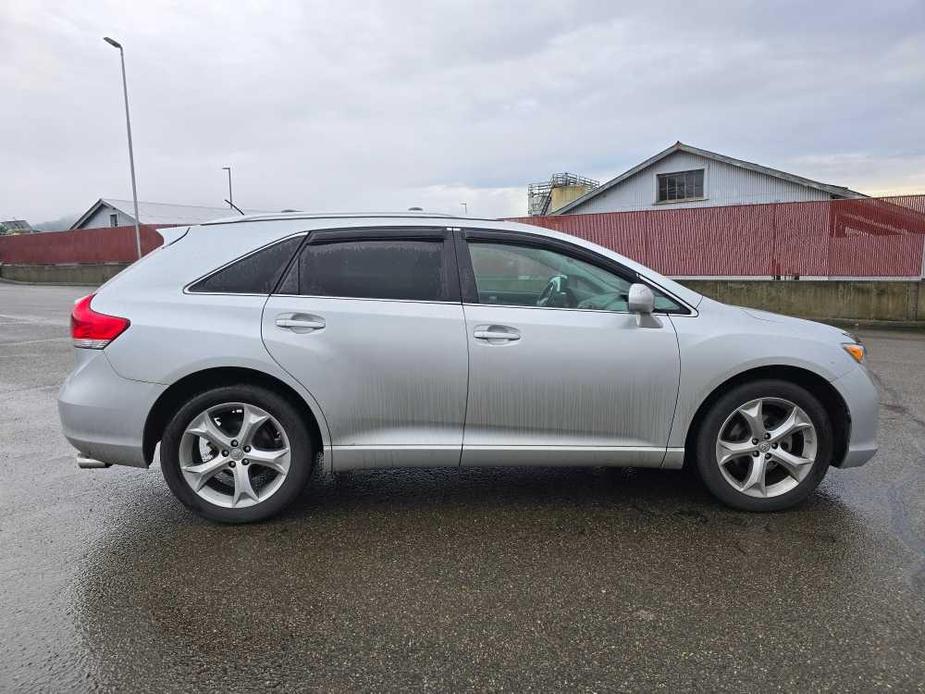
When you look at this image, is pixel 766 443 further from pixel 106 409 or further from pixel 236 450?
pixel 106 409

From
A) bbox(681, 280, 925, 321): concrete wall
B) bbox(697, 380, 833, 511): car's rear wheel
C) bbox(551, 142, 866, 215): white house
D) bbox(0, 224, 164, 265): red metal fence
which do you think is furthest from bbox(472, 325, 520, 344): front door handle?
bbox(0, 224, 164, 265): red metal fence

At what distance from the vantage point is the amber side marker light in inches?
147

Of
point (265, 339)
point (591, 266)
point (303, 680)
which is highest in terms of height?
point (591, 266)

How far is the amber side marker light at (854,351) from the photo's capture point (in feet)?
12.2

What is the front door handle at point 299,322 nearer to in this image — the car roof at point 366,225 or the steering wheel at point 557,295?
the car roof at point 366,225

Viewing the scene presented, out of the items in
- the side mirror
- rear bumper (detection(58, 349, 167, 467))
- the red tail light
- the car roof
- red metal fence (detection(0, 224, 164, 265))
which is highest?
red metal fence (detection(0, 224, 164, 265))

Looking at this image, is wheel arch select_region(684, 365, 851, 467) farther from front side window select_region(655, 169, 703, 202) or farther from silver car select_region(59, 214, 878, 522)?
front side window select_region(655, 169, 703, 202)

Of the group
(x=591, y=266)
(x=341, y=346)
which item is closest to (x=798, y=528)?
(x=591, y=266)

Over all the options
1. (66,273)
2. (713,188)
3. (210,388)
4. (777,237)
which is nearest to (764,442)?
(210,388)

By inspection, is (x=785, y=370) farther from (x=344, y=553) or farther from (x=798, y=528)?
(x=344, y=553)

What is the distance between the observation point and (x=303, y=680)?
92.1 inches

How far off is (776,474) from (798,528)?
15.7 inches

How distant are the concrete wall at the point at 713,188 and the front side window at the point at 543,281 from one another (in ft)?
79.9

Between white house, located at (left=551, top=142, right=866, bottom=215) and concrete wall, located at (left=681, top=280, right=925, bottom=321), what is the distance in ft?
44.5
